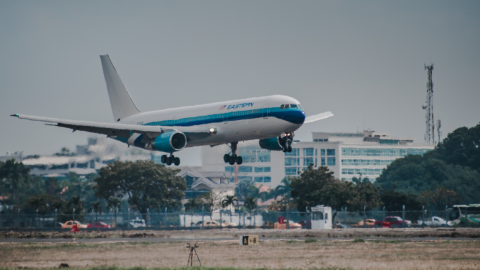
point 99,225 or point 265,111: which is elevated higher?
point 265,111

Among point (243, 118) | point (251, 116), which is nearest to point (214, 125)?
point (243, 118)

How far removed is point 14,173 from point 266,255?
108 m

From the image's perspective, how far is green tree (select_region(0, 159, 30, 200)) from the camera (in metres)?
133

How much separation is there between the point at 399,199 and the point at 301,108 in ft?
188

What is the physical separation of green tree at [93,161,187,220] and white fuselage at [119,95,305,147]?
199ft

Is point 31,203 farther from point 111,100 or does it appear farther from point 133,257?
point 133,257

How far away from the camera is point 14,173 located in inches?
5349

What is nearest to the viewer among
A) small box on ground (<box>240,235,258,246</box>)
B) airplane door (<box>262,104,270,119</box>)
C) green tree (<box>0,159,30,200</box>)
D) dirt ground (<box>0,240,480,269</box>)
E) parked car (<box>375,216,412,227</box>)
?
dirt ground (<box>0,240,480,269</box>)

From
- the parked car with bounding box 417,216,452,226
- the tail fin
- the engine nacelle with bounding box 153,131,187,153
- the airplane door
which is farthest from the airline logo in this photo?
the parked car with bounding box 417,216,452,226

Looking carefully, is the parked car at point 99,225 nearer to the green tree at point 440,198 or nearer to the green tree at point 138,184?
the green tree at point 138,184

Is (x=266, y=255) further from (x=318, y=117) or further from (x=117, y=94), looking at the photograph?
(x=117, y=94)

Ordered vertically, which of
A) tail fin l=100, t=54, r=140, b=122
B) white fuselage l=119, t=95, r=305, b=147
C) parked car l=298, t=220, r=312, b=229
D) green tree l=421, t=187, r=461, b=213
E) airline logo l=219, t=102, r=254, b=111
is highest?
tail fin l=100, t=54, r=140, b=122

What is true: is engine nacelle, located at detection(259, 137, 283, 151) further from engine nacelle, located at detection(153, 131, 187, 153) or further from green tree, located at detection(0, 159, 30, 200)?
green tree, located at detection(0, 159, 30, 200)

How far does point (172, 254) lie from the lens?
42.3m
